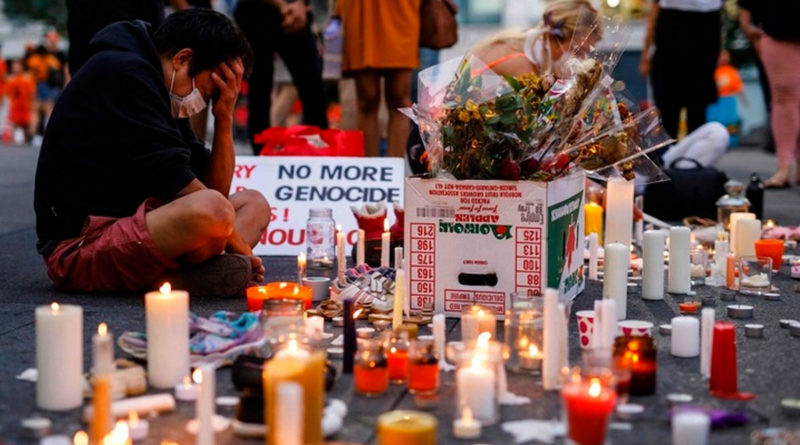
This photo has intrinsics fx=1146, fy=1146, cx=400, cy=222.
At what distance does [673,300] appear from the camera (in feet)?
13.3

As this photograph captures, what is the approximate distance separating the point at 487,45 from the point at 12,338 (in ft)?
9.19

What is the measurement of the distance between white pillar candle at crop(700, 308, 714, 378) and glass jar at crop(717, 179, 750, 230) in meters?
2.85

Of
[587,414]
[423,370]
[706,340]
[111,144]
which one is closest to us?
[587,414]

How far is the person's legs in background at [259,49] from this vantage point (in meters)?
6.79

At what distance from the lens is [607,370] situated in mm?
2508

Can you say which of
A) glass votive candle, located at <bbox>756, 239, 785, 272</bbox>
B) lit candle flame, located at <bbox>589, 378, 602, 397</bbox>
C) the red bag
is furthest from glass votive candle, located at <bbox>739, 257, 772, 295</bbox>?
the red bag

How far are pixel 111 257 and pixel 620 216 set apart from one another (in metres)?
2.09

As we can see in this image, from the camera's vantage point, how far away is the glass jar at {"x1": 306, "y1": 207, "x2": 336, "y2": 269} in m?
4.96

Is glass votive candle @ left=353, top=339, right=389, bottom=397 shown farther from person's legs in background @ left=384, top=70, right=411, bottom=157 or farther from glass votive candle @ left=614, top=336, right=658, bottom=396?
person's legs in background @ left=384, top=70, right=411, bottom=157

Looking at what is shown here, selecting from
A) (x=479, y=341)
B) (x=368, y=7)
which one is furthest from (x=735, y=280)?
(x=368, y=7)

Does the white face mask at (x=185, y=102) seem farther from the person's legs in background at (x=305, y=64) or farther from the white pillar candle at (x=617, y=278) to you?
the person's legs in background at (x=305, y=64)

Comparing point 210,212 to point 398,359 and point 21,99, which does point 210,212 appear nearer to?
point 398,359

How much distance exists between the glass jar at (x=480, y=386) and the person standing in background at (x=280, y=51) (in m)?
4.36

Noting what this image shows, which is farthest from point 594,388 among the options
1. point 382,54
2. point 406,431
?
point 382,54
